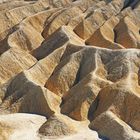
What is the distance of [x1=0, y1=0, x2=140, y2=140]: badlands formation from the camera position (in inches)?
1907

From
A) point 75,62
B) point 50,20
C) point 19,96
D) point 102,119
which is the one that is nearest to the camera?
point 102,119

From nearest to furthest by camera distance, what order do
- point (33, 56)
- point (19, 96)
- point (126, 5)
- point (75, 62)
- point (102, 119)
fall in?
point (102, 119) → point (19, 96) → point (75, 62) → point (33, 56) → point (126, 5)

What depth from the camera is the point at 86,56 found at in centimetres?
6041

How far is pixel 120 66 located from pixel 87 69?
4.14 meters

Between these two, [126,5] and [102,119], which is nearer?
[102,119]

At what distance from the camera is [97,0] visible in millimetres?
87625

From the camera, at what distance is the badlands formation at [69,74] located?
48.4 metres

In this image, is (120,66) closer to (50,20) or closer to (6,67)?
(6,67)

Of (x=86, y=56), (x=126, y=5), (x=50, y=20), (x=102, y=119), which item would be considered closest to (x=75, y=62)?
(x=86, y=56)

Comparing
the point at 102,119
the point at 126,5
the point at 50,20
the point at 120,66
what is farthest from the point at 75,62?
the point at 126,5

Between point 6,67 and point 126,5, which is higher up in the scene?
point 6,67

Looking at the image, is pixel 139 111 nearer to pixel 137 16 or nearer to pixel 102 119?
pixel 102 119

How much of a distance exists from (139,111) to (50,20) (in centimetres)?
3253

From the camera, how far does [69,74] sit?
192 feet
